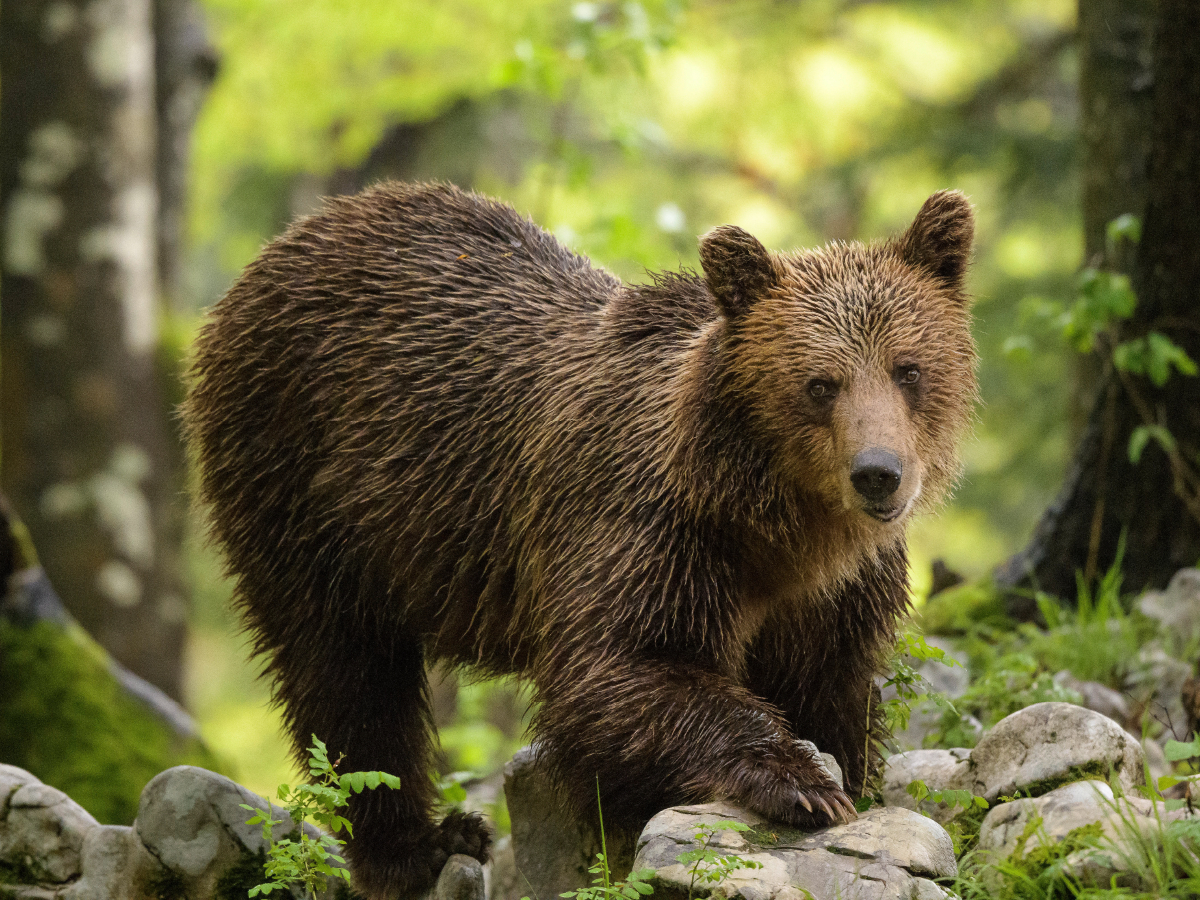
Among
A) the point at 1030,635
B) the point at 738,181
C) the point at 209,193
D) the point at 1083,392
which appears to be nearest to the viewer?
the point at 1030,635

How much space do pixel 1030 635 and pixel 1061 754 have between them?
252cm

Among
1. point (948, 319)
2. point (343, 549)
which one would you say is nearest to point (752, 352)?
point (948, 319)

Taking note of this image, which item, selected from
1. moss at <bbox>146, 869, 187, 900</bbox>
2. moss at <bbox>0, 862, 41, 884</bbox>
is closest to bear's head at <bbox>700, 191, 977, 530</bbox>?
moss at <bbox>146, 869, 187, 900</bbox>

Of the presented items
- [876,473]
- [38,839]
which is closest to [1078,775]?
[876,473]

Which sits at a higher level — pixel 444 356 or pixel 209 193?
pixel 209 193

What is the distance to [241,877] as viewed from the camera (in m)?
4.40

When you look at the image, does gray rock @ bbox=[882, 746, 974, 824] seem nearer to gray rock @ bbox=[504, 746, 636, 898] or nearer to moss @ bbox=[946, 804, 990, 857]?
moss @ bbox=[946, 804, 990, 857]

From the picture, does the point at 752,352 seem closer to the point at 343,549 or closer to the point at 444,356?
the point at 444,356

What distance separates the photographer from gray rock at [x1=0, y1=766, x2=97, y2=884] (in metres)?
4.59

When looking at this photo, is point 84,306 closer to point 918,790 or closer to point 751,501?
point 751,501

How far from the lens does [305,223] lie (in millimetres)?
5547

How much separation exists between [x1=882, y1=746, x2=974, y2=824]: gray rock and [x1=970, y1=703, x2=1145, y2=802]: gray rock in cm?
16

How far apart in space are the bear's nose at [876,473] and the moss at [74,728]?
12.1 ft

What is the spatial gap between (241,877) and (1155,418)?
15.3ft
